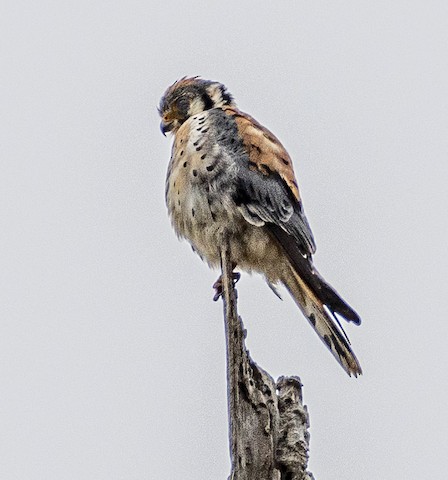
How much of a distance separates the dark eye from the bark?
222 cm

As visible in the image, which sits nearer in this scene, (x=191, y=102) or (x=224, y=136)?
(x=224, y=136)

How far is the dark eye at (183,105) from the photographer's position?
6.46 metres

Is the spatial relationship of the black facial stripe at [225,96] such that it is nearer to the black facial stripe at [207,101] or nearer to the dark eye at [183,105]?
the black facial stripe at [207,101]

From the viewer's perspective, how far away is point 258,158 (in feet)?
18.9

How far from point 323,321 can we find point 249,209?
749mm

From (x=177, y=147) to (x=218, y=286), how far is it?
0.86 meters

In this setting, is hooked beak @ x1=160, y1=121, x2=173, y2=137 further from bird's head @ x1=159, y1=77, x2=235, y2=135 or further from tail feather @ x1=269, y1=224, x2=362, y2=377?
tail feather @ x1=269, y1=224, x2=362, y2=377

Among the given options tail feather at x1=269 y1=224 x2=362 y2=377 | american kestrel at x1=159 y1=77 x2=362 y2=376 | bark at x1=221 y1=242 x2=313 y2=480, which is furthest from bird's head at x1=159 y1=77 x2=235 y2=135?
bark at x1=221 y1=242 x2=313 y2=480

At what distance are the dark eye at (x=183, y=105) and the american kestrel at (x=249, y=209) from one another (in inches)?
20.3

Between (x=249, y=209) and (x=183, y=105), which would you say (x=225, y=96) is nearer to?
(x=183, y=105)

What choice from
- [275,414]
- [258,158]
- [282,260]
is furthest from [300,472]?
[258,158]

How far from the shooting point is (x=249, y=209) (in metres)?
5.61

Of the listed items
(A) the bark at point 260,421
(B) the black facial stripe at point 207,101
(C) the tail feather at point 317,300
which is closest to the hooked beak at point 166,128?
(B) the black facial stripe at point 207,101

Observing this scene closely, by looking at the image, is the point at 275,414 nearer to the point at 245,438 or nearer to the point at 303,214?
the point at 245,438
